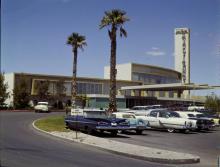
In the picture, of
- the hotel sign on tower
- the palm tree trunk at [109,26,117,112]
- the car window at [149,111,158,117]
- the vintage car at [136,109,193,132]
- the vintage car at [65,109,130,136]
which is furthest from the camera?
the hotel sign on tower

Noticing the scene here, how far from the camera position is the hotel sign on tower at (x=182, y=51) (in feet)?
371

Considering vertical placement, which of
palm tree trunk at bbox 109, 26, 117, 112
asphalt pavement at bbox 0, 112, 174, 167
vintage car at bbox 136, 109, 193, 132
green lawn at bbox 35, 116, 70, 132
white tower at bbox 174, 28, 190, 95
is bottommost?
asphalt pavement at bbox 0, 112, 174, 167

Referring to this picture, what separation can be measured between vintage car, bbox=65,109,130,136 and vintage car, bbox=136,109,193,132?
542 cm

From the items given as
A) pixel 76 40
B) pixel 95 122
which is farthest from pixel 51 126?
pixel 76 40

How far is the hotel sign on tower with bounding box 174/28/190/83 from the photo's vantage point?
4456 inches

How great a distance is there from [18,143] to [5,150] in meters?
2.87

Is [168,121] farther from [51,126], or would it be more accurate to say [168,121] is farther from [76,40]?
[76,40]

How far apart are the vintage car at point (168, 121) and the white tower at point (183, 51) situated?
7959cm

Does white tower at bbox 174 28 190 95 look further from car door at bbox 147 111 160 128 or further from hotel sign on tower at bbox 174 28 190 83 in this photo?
car door at bbox 147 111 160 128

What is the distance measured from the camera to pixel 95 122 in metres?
24.7

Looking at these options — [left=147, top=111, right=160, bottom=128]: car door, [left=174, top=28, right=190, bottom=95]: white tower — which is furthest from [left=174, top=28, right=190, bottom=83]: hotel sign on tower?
[left=147, top=111, right=160, bottom=128]: car door

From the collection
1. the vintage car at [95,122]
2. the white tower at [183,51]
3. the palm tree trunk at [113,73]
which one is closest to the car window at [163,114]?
the vintage car at [95,122]

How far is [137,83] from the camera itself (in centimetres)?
10019

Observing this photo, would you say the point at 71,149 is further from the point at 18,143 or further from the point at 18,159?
the point at 18,159
